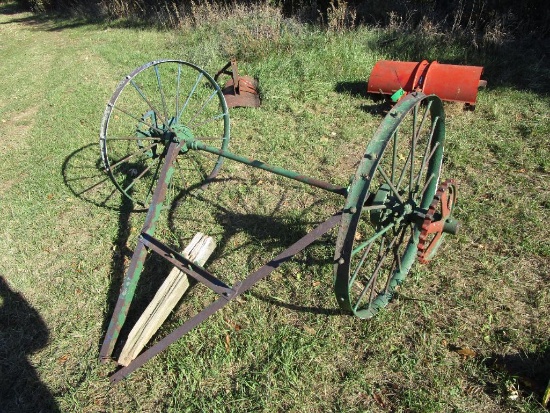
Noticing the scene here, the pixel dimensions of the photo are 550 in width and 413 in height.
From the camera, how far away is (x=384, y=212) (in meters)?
2.58

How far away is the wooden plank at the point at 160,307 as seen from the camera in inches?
107

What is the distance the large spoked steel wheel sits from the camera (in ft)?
6.68

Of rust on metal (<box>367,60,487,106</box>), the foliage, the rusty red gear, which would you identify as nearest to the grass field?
rust on metal (<box>367,60,487,106</box>)

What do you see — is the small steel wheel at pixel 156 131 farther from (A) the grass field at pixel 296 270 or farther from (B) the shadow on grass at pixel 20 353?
(B) the shadow on grass at pixel 20 353

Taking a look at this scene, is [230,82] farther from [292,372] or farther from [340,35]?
[292,372]

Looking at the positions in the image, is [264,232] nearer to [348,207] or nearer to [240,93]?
[348,207]

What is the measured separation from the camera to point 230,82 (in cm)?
601

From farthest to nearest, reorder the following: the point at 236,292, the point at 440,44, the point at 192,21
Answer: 1. the point at 192,21
2. the point at 440,44
3. the point at 236,292

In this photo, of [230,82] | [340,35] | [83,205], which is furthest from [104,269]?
[340,35]

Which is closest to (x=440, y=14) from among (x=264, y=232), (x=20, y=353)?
(x=264, y=232)

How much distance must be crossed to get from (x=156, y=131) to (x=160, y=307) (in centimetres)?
142

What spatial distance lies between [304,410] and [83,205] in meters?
3.12

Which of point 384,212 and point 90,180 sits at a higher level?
point 384,212

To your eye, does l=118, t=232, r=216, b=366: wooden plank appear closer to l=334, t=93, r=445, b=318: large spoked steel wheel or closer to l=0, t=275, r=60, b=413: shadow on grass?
l=0, t=275, r=60, b=413: shadow on grass
